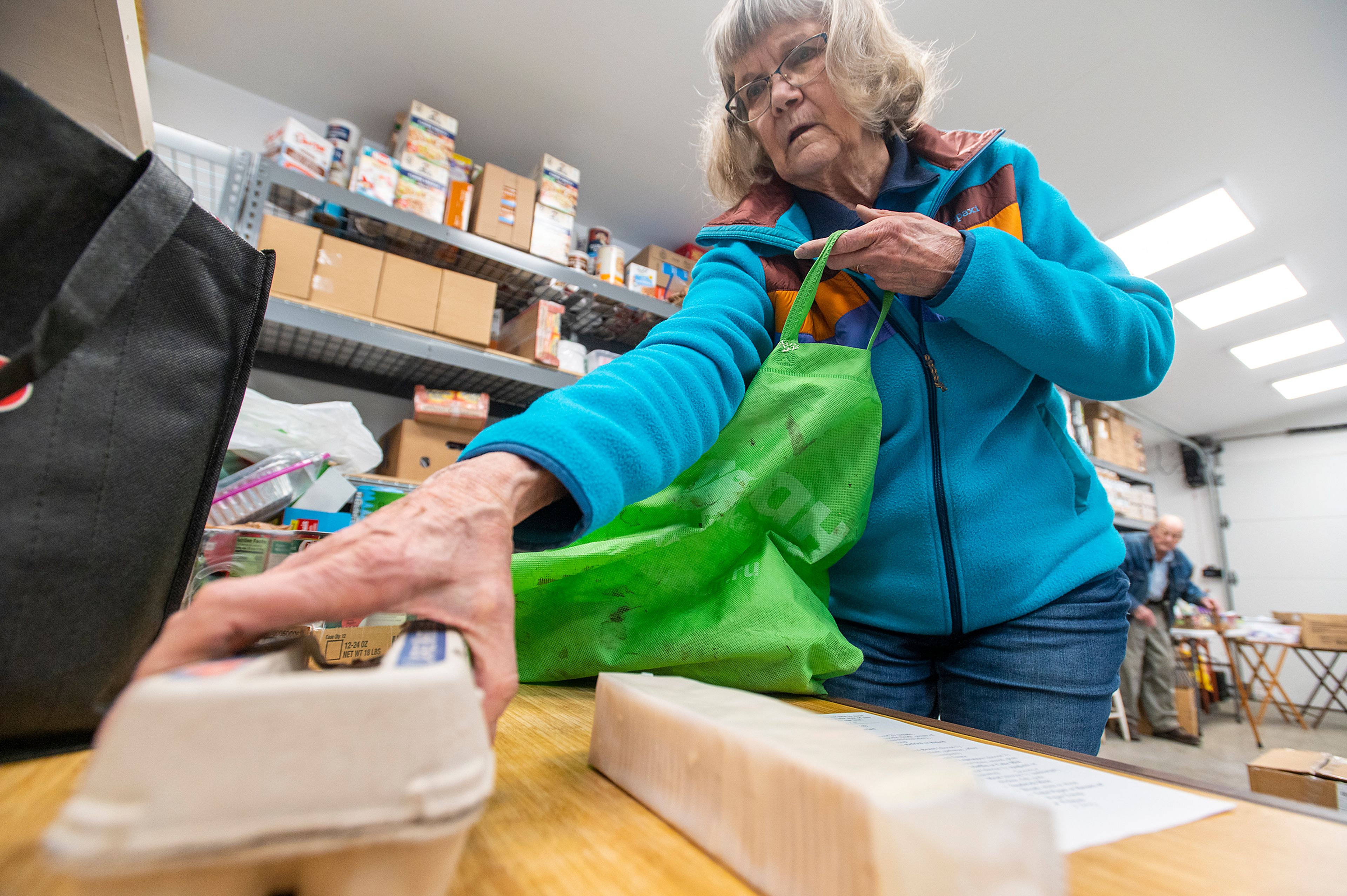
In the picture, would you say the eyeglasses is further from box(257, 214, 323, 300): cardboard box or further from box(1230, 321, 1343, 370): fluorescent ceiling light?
box(1230, 321, 1343, 370): fluorescent ceiling light

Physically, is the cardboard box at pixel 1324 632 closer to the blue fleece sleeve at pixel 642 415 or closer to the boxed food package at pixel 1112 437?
the boxed food package at pixel 1112 437

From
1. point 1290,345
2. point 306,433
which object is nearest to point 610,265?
point 306,433

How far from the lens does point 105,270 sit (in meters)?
0.29

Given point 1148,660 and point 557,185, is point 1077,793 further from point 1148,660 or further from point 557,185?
point 1148,660

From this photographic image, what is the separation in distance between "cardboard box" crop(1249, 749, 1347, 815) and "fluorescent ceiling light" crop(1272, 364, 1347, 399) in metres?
5.14

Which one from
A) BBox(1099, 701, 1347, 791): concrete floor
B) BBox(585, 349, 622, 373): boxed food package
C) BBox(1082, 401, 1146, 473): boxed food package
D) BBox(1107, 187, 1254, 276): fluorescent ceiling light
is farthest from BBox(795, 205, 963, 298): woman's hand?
BBox(1082, 401, 1146, 473): boxed food package

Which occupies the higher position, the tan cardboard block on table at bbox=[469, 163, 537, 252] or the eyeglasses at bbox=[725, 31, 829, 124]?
the tan cardboard block on table at bbox=[469, 163, 537, 252]

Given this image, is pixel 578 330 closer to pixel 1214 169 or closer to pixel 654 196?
pixel 654 196

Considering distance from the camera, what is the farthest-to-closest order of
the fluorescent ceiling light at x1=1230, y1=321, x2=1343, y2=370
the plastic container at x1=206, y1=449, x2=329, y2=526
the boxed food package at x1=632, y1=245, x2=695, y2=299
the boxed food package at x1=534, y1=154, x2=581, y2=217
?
the fluorescent ceiling light at x1=1230, y1=321, x2=1343, y2=370
the boxed food package at x1=632, y1=245, x2=695, y2=299
the boxed food package at x1=534, y1=154, x2=581, y2=217
the plastic container at x1=206, y1=449, x2=329, y2=526

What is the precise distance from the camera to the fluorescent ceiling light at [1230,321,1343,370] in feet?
13.0

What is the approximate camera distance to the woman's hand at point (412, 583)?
0.21 m

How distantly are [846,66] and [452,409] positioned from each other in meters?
1.49

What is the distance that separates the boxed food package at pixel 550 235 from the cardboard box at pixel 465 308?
25 cm

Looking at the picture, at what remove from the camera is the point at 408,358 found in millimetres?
1939
